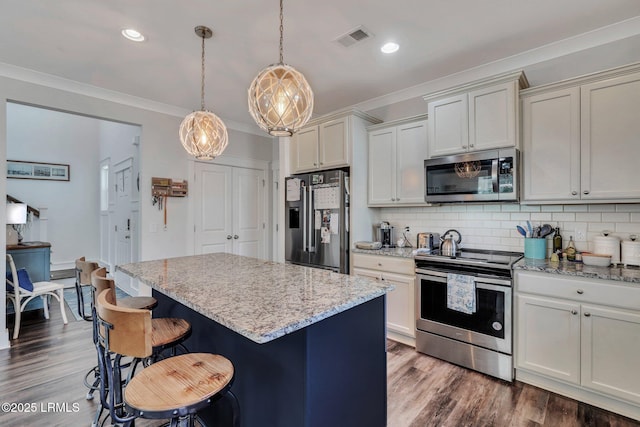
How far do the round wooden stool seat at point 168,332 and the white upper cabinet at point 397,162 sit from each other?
2458mm

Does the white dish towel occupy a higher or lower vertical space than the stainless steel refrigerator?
lower

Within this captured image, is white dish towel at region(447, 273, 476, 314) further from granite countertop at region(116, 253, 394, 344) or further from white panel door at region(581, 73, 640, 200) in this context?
granite countertop at region(116, 253, 394, 344)

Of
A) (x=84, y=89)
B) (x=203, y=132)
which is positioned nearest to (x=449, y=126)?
(x=203, y=132)

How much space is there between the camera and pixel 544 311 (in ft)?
7.37

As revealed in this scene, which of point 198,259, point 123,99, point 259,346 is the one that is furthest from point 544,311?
point 123,99

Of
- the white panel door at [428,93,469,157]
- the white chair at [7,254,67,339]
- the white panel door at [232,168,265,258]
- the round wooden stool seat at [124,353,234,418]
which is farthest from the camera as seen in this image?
the white panel door at [232,168,265,258]

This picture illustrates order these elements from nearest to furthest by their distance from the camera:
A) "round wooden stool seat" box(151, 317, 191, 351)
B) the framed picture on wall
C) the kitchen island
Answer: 1. the kitchen island
2. "round wooden stool seat" box(151, 317, 191, 351)
3. the framed picture on wall

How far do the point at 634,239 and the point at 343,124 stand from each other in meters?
2.71

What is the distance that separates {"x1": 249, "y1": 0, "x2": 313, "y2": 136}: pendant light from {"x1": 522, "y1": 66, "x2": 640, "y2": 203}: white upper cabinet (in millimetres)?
2005

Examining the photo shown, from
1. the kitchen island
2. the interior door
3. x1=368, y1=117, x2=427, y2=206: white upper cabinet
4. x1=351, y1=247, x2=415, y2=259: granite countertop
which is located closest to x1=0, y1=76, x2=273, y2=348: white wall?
the interior door

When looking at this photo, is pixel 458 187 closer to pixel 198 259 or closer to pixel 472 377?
pixel 472 377

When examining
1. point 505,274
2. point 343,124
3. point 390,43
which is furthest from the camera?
point 343,124

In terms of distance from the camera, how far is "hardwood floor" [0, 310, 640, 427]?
1.97 meters

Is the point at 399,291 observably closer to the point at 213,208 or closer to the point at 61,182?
A: the point at 213,208
